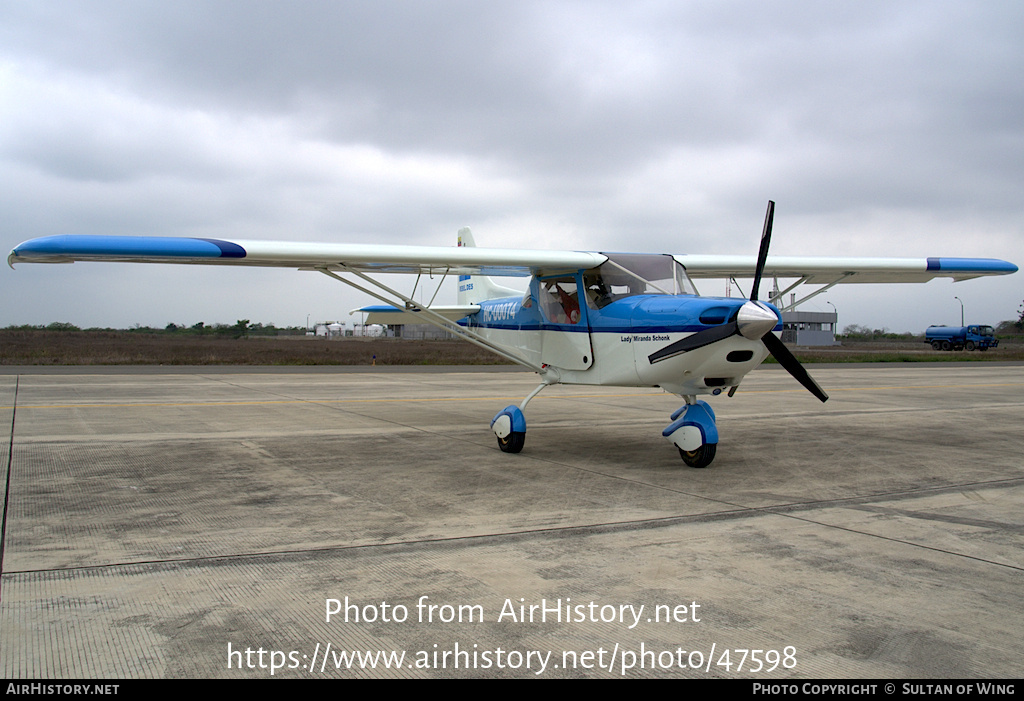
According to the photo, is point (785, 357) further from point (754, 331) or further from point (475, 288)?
point (475, 288)

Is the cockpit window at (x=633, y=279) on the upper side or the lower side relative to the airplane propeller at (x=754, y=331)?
upper

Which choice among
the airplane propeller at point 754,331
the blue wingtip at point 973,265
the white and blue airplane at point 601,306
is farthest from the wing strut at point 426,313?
the blue wingtip at point 973,265

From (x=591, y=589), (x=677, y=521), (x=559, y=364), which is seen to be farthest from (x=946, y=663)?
(x=559, y=364)

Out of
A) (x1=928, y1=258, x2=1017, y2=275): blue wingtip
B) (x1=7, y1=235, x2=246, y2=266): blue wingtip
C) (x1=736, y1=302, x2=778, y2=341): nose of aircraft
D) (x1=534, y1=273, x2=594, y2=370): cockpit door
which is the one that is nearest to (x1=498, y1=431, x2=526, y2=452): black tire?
(x1=534, y1=273, x2=594, y2=370): cockpit door

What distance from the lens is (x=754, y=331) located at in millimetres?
6934

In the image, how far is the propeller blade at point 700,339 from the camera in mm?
7039

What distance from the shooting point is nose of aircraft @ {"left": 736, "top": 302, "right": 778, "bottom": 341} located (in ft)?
22.5

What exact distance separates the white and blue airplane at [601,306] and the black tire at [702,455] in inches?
0.4

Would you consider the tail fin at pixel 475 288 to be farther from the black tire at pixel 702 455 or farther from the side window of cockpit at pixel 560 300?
the black tire at pixel 702 455

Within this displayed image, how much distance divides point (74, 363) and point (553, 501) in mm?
27273

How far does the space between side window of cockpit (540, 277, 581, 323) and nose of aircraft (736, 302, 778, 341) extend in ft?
8.15

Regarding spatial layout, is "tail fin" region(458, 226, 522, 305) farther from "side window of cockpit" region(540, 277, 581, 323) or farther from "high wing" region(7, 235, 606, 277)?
"high wing" region(7, 235, 606, 277)

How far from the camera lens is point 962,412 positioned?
14250 millimetres

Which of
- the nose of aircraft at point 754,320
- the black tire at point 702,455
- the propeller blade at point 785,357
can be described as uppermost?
the nose of aircraft at point 754,320
